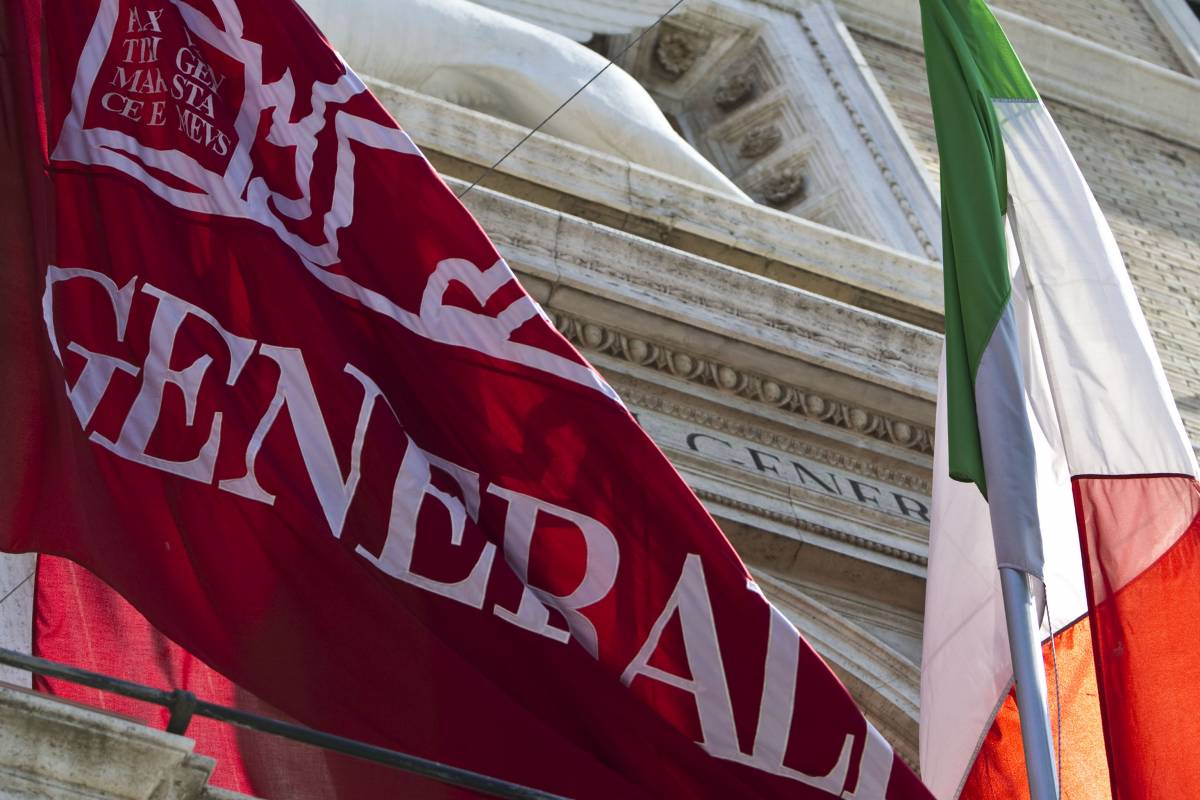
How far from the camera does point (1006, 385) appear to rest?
462 cm

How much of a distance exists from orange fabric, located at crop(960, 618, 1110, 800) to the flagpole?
59 centimetres

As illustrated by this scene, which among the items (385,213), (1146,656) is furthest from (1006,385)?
(385,213)

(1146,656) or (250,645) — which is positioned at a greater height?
(250,645)

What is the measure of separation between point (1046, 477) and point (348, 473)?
6.01 feet

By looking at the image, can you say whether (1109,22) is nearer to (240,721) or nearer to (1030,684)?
(1030,684)

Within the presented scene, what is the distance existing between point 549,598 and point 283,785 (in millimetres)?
706

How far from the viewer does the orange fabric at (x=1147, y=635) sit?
4430 mm

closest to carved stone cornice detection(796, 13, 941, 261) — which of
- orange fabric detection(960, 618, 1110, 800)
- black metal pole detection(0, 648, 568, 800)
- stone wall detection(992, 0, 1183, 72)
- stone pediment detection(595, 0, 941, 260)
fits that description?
stone pediment detection(595, 0, 941, 260)

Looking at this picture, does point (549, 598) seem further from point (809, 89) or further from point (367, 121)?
point (809, 89)

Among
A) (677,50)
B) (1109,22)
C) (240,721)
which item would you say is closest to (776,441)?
(240,721)

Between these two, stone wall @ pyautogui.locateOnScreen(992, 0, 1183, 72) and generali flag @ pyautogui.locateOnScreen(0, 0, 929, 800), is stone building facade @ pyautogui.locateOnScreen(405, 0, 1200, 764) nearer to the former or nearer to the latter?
generali flag @ pyautogui.locateOnScreen(0, 0, 929, 800)

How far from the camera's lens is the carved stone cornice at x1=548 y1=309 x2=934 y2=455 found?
21.7ft

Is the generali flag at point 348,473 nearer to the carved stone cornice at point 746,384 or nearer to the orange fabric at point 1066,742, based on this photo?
the orange fabric at point 1066,742

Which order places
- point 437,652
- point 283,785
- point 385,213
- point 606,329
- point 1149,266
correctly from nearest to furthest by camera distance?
point 283,785 < point 437,652 < point 385,213 < point 606,329 < point 1149,266
